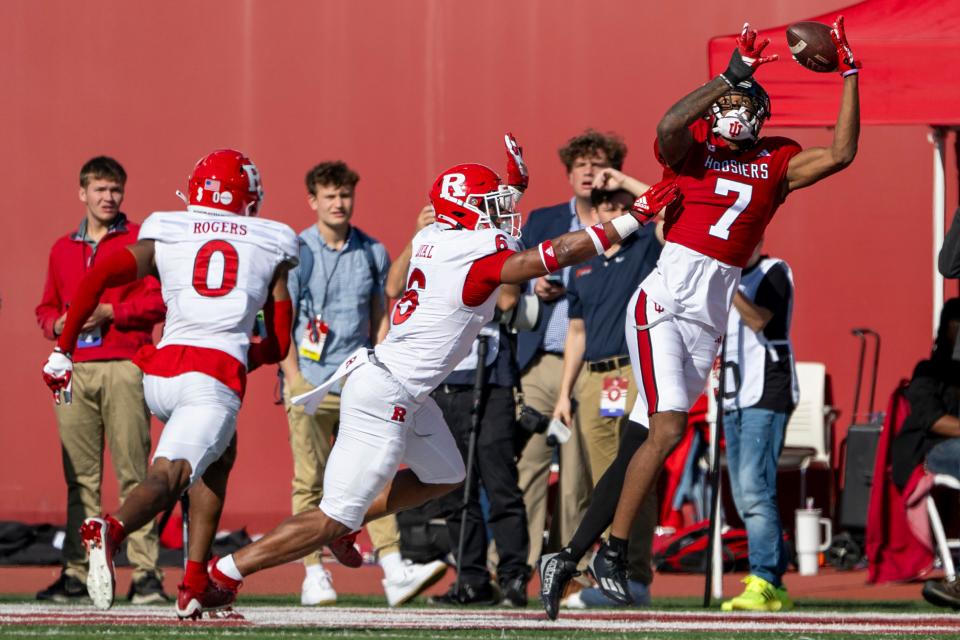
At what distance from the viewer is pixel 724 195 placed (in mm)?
6754

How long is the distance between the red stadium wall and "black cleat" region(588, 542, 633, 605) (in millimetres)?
5434

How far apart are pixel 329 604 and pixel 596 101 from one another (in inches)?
185

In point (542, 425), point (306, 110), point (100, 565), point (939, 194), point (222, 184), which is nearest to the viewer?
point (100, 565)

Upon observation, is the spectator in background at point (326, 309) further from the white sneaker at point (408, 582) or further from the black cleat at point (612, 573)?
the black cleat at point (612, 573)

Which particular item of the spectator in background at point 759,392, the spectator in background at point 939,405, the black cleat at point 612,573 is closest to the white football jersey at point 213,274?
the black cleat at point 612,573

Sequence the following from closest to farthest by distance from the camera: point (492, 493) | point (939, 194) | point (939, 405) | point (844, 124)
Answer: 1. point (844, 124)
2. point (492, 493)
3. point (939, 405)
4. point (939, 194)

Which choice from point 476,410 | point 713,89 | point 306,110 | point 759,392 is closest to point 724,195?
point 713,89

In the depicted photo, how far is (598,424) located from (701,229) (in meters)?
2.00

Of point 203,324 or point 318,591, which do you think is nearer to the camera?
point 203,324

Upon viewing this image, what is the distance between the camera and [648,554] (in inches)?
329

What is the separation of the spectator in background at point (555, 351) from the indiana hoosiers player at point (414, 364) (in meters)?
2.24

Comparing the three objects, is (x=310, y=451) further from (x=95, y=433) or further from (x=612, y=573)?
(x=612, y=573)

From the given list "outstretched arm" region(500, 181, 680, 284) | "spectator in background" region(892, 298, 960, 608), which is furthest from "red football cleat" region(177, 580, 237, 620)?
"spectator in background" region(892, 298, 960, 608)

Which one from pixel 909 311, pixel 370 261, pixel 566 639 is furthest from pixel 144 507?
pixel 909 311
